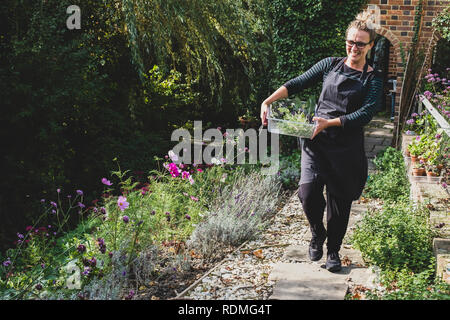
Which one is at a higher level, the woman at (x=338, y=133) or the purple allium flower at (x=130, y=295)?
the woman at (x=338, y=133)

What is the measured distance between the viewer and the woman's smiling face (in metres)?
3.18

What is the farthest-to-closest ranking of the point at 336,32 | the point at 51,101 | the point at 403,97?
the point at 403,97
the point at 336,32
the point at 51,101

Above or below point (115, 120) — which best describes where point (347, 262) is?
below

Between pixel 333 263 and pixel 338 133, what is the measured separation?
3.05ft

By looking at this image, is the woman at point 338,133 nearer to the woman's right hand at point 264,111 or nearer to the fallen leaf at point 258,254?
the woman's right hand at point 264,111

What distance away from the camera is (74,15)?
666cm

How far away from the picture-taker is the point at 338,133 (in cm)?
334

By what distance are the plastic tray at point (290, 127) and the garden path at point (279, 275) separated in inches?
38.8

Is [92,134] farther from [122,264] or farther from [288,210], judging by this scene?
[122,264]

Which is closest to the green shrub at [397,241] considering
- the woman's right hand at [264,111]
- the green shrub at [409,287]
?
the green shrub at [409,287]

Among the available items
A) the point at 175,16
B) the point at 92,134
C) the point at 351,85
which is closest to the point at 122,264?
the point at 351,85

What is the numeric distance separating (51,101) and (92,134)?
1381mm

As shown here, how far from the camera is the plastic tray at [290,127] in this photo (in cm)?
331

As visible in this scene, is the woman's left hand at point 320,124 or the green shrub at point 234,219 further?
the green shrub at point 234,219
